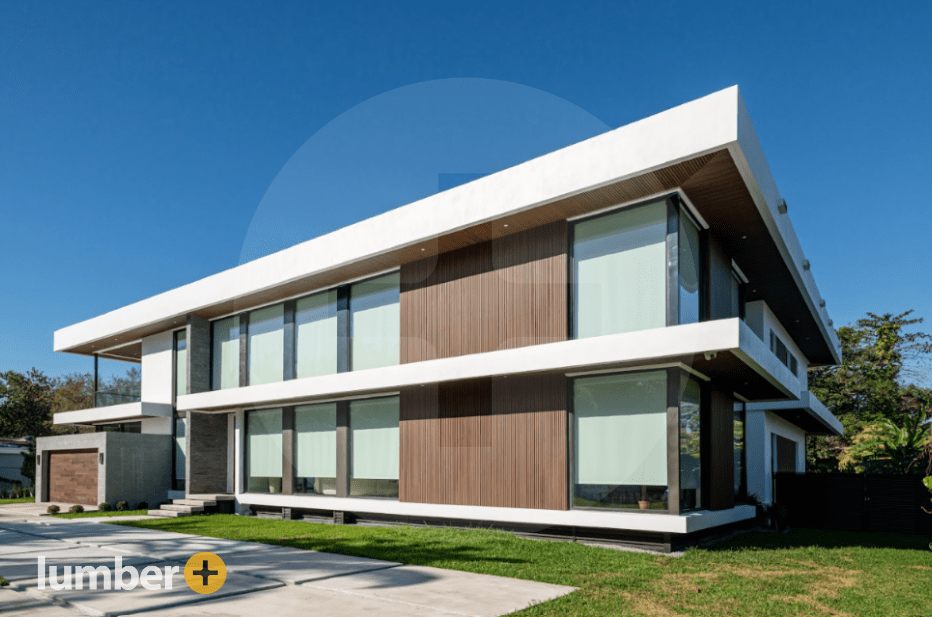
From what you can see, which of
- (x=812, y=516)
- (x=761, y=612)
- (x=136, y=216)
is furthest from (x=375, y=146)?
(x=812, y=516)

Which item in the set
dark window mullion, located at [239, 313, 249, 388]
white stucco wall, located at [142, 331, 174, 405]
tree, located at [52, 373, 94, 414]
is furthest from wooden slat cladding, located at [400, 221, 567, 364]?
tree, located at [52, 373, 94, 414]

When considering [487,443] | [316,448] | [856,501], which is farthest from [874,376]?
[316,448]

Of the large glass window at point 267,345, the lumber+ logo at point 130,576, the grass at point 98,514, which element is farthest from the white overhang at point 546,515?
the grass at point 98,514

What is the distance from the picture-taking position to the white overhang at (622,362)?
34.8 ft

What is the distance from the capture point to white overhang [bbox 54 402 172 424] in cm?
2288

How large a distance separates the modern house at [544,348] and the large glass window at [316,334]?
6 centimetres

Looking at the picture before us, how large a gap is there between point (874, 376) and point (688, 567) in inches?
1090

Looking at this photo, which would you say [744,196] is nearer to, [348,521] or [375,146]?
[375,146]

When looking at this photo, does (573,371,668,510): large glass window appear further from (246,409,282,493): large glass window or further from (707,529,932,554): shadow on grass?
(246,409,282,493): large glass window

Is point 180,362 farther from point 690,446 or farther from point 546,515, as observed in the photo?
point 690,446

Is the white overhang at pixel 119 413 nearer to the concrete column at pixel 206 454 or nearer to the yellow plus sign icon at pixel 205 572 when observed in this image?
the concrete column at pixel 206 454

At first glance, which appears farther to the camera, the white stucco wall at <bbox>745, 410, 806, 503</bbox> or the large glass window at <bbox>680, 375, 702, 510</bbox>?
the white stucco wall at <bbox>745, 410, 806, 503</bbox>

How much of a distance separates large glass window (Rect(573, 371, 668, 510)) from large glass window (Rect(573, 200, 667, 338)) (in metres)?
1.01

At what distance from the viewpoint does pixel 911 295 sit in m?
34.4
